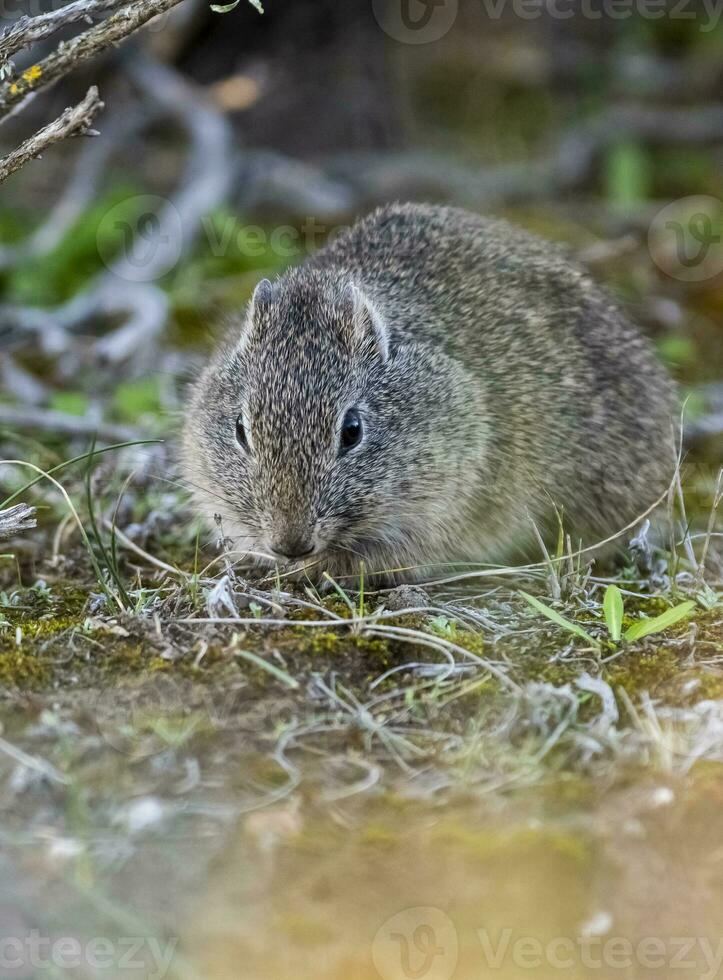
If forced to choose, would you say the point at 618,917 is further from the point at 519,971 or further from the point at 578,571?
the point at 578,571

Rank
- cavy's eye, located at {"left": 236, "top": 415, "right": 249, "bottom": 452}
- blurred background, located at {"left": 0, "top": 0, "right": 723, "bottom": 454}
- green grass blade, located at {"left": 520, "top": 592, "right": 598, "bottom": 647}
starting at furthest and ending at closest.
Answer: blurred background, located at {"left": 0, "top": 0, "right": 723, "bottom": 454} < cavy's eye, located at {"left": 236, "top": 415, "right": 249, "bottom": 452} < green grass blade, located at {"left": 520, "top": 592, "right": 598, "bottom": 647}

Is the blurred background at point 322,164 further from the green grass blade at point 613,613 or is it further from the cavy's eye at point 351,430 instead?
the green grass blade at point 613,613

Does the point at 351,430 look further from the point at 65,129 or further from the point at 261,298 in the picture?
the point at 65,129

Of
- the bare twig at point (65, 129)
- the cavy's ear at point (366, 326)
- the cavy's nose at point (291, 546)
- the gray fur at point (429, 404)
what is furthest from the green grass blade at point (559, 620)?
the bare twig at point (65, 129)

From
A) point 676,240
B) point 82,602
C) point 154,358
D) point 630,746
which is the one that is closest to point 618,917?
point 630,746

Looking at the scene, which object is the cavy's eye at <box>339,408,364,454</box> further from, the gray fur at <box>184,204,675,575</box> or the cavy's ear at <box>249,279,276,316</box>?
the cavy's ear at <box>249,279,276,316</box>

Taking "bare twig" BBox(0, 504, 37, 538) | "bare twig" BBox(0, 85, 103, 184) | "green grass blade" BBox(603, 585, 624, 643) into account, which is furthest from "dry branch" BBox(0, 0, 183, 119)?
"green grass blade" BBox(603, 585, 624, 643)
